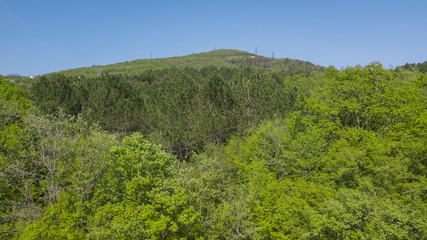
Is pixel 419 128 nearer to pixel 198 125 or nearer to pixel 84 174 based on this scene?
pixel 198 125

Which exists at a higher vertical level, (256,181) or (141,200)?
(256,181)

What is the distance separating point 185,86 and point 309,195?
28195 mm

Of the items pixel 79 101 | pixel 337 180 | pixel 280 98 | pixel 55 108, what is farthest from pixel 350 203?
pixel 79 101

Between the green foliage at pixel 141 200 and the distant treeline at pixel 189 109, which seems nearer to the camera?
the green foliage at pixel 141 200

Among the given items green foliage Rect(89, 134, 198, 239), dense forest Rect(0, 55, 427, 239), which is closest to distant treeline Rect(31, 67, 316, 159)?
dense forest Rect(0, 55, 427, 239)

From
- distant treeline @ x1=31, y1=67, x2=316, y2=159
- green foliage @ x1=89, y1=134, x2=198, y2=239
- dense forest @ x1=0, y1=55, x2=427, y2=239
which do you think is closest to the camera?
dense forest @ x1=0, y1=55, x2=427, y2=239

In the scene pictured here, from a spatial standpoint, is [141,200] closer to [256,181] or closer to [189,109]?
[256,181]

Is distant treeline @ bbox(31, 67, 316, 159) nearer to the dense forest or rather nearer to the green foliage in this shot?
the dense forest

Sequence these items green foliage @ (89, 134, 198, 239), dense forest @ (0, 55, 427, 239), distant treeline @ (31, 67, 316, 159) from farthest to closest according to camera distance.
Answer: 1. distant treeline @ (31, 67, 316, 159)
2. green foliage @ (89, 134, 198, 239)
3. dense forest @ (0, 55, 427, 239)

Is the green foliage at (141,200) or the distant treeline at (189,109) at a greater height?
the distant treeline at (189,109)

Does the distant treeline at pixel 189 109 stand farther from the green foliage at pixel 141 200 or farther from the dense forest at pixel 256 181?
the green foliage at pixel 141 200

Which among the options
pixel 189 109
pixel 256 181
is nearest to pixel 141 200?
pixel 256 181

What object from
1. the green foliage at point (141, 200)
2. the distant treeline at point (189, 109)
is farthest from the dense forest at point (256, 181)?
the distant treeline at point (189, 109)

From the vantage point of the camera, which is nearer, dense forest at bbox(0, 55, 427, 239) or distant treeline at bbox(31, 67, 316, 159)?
dense forest at bbox(0, 55, 427, 239)
